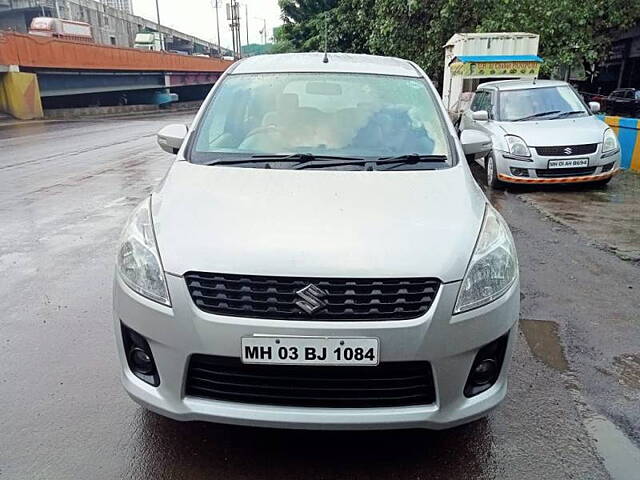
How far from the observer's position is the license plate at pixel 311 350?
2002 mm

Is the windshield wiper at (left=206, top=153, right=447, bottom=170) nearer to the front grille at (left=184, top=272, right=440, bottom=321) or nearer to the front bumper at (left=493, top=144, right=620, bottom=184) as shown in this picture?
the front grille at (left=184, top=272, right=440, bottom=321)

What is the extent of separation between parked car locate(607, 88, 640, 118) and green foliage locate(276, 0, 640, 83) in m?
1.48

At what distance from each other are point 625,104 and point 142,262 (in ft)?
60.3

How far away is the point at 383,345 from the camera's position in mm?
2010

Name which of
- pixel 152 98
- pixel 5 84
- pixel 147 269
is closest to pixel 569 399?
pixel 147 269

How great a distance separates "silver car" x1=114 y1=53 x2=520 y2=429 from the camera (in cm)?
202

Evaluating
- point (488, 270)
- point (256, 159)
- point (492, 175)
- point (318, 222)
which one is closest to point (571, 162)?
point (492, 175)

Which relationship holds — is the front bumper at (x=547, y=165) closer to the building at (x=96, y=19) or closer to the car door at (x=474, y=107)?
the car door at (x=474, y=107)

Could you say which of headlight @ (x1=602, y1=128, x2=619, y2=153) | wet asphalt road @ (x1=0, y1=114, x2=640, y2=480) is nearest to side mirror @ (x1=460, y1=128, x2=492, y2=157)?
wet asphalt road @ (x1=0, y1=114, x2=640, y2=480)

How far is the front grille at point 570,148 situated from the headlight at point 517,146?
169 millimetres

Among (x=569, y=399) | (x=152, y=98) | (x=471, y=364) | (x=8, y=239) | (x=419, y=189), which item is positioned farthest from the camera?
(x=152, y=98)

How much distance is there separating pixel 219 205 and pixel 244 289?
57 cm

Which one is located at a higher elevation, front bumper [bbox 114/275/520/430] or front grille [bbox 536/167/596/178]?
front bumper [bbox 114/275/520/430]

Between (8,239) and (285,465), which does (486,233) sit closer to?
(285,465)
